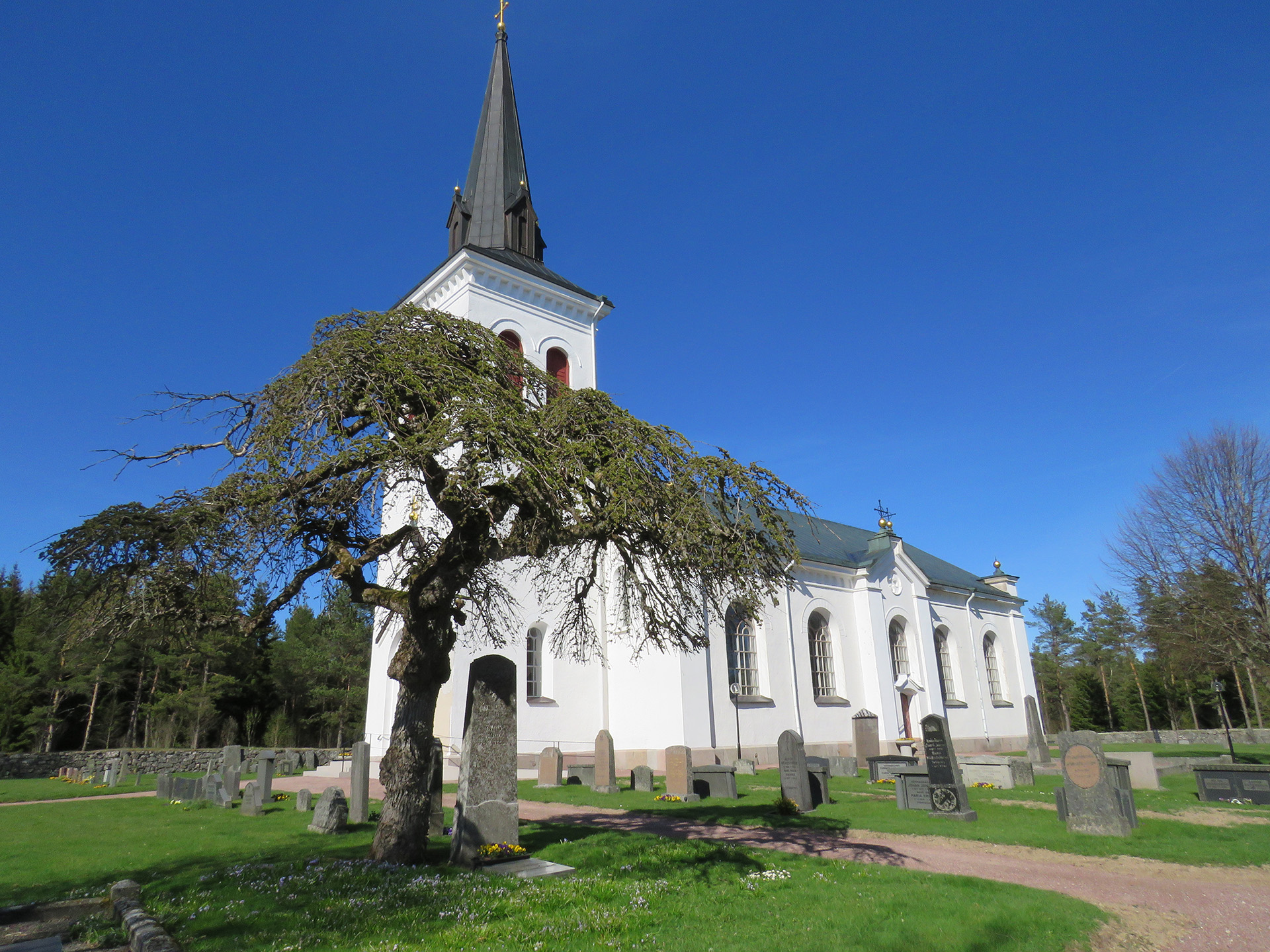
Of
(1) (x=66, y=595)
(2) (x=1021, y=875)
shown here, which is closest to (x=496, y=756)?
(1) (x=66, y=595)

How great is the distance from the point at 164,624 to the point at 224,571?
1292 mm

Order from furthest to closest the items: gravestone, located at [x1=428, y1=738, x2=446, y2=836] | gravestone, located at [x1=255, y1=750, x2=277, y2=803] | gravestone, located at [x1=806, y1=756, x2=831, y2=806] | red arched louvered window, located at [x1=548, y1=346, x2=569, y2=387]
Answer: red arched louvered window, located at [x1=548, y1=346, x2=569, y2=387], gravestone, located at [x1=255, y1=750, x2=277, y2=803], gravestone, located at [x1=806, y1=756, x2=831, y2=806], gravestone, located at [x1=428, y1=738, x2=446, y2=836]

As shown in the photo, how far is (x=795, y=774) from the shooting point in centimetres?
1313

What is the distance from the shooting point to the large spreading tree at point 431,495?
23.7ft

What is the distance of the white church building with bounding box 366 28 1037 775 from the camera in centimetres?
2083

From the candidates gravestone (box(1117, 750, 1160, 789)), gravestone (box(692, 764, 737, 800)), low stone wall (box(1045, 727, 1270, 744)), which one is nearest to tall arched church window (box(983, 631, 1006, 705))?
low stone wall (box(1045, 727, 1270, 744))

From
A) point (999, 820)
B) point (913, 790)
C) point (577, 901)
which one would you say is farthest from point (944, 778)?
point (577, 901)

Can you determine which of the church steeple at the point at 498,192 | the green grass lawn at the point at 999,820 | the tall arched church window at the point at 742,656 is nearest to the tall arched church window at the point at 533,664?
the green grass lawn at the point at 999,820

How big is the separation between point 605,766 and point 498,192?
20.7 meters

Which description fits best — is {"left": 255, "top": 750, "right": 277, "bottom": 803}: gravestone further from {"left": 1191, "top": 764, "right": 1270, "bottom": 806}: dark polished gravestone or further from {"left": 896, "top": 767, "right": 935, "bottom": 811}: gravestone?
{"left": 1191, "top": 764, "right": 1270, "bottom": 806}: dark polished gravestone

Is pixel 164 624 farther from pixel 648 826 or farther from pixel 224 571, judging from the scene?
pixel 648 826

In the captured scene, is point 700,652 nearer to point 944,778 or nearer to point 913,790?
point 913,790

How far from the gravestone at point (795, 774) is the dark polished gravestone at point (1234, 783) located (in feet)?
27.7

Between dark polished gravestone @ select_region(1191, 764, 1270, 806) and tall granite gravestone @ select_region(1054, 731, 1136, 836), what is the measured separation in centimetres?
527
